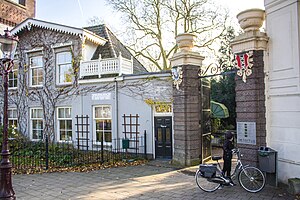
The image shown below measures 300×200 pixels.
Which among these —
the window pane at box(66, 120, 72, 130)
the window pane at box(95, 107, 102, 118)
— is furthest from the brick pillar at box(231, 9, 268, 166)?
the window pane at box(66, 120, 72, 130)

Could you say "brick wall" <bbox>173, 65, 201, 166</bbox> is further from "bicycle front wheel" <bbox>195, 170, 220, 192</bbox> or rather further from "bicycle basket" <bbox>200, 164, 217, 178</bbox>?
"bicycle basket" <bbox>200, 164, 217, 178</bbox>

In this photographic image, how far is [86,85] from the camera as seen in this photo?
13.8 metres

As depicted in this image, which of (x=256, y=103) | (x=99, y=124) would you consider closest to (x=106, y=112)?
(x=99, y=124)

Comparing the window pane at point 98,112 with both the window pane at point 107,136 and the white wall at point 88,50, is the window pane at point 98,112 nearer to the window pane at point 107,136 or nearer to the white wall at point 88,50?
the window pane at point 107,136

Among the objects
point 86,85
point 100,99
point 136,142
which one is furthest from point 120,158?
point 86,85

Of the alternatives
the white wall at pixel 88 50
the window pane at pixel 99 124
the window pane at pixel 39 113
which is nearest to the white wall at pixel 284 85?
the window pane at pixel 99 124

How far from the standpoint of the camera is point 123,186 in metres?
7.38

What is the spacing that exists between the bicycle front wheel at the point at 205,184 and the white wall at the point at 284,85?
1.82 metres

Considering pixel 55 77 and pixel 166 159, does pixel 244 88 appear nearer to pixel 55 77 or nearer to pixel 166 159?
pixel 166 159

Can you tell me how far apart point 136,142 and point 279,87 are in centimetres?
686

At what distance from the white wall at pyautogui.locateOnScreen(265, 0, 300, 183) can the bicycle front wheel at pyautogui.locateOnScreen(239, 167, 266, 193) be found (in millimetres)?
895

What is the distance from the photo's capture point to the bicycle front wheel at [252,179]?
253 inches

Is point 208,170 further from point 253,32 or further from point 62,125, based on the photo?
point 62,125

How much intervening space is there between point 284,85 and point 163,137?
5.72 metres
